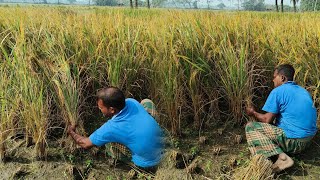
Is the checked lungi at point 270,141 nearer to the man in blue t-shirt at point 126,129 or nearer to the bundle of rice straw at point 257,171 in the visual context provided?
the bundle of rice straw at point 257,171

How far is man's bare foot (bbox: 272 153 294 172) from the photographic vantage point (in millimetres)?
2499

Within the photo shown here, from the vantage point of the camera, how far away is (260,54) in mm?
3322

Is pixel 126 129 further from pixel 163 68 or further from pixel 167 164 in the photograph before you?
pixel 163 68

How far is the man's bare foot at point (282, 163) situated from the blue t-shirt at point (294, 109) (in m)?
0.22

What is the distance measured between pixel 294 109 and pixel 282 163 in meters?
0.46

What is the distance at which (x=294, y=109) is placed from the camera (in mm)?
2650

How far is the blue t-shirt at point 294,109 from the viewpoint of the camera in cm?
263

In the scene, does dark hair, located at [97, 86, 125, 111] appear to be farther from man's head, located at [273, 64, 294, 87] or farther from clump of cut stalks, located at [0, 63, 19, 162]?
man's head, located at [273, 64, 294, 87]

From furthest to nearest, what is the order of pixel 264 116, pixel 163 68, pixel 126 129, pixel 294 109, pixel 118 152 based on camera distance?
1. pixel 163 68
2. pixel 264 116
3. pixel 294 109
4. pixel 118 152
5. pixel 126 129

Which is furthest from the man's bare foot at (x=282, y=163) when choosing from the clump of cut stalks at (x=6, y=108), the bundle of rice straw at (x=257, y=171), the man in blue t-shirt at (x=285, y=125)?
the clump of cut stalks at (x=6, y=108)

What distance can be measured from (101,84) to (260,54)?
1.65 m

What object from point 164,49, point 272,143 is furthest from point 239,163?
point 164,49

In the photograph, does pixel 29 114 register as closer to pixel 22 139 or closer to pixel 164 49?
pixel 22 139

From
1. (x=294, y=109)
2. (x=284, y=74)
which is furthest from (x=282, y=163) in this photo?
(x=284, y=74)
